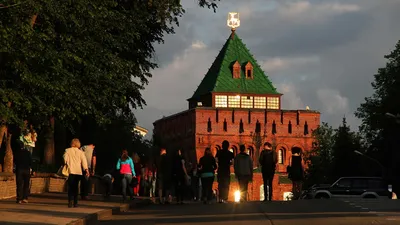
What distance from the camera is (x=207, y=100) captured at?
14450 cm

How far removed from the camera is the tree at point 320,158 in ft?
340

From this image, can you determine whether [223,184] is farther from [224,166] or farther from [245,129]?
[245,129]

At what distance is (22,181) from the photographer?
2664cm

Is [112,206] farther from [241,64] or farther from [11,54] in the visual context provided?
[241,64]

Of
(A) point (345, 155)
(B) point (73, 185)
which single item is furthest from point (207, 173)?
(A) point (345, 155)

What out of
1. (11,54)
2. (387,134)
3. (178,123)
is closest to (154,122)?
(178,123)

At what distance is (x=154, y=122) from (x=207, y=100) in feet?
43.1

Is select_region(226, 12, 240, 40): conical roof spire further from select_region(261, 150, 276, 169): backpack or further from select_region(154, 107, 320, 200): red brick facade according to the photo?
select_region(261, 150, 276, 169): backpack

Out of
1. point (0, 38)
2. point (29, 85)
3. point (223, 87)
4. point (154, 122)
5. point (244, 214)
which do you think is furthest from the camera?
point (154, 122)

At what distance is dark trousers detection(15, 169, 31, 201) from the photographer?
87.0ft

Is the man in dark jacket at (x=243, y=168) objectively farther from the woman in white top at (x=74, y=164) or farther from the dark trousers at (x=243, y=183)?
the woman in white top at (x=74, y=164)

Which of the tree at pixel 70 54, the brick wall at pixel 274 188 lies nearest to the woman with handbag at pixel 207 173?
the tree at pixel 70 54

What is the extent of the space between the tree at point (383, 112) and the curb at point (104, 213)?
5545cm

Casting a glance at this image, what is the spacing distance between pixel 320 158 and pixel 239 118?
27.0 m
